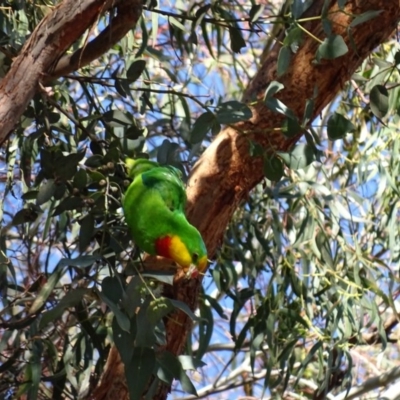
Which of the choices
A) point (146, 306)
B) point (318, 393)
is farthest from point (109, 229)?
point (318, 393)

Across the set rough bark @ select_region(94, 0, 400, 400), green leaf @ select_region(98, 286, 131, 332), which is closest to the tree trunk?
rough bark @ select_region(94, 0, 400, 400)

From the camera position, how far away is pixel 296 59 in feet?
5.34

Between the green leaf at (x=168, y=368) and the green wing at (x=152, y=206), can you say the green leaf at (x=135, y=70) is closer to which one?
the green wing at (x=152, y=206)

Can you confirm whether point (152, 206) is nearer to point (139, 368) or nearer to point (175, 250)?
point (175, 250)

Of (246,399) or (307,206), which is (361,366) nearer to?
(246,399)

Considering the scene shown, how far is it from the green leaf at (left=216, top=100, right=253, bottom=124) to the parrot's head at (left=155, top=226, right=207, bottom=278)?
20 cm

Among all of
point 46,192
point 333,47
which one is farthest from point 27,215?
point 333,47

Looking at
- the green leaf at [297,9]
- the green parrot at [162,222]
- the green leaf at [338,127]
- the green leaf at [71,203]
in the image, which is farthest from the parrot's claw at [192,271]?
the green leaf at [297,9]

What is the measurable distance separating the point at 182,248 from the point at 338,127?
1.12ft

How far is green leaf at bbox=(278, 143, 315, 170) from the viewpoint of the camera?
148 cm

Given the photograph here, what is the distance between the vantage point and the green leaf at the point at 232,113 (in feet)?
4.73

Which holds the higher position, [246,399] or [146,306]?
[246,399]

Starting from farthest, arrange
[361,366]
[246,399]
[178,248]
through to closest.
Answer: [361,366], [246,399], [178,248]

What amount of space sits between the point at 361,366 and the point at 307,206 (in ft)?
4.72
